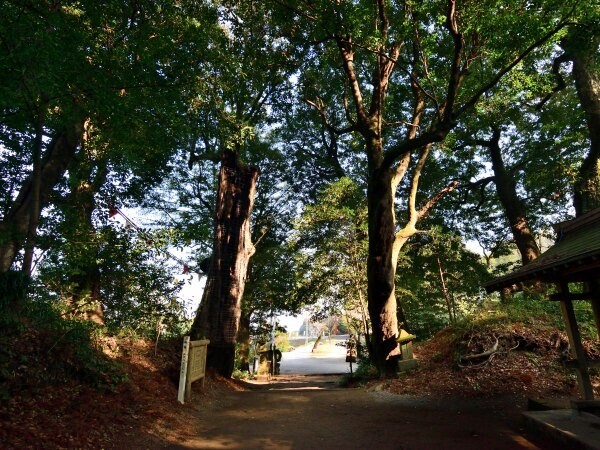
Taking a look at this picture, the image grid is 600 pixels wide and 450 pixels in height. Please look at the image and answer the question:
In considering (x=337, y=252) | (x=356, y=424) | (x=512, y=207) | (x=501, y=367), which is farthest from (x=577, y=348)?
(x=512, y=207)

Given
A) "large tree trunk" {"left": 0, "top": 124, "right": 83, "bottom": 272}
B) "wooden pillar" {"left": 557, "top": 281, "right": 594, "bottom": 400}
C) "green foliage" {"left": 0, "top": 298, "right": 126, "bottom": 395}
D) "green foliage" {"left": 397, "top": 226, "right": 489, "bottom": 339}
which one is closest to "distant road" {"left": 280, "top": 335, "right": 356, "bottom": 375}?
"green foliage" {"left": 397, "top": 226, "right": 489, "bottom": 339}

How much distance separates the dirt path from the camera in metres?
4.92

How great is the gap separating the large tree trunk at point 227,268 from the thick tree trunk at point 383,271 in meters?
3.91

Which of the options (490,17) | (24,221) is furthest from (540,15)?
(24,221)

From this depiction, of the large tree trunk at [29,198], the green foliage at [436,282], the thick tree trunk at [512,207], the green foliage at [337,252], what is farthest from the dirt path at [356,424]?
the thick tree trunk at [512,207]

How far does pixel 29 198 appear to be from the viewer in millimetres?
6621

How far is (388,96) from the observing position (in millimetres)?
13508

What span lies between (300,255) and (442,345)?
584 centimetres

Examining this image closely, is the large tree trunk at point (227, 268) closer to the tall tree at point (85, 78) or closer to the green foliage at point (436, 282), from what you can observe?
the tall tree at point (85, 78)

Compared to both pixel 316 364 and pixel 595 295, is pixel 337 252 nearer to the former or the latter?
pixel 595 295

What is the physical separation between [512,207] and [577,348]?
38.2 feet

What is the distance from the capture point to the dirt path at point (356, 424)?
4918mm

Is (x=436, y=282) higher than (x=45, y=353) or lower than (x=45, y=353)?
higher

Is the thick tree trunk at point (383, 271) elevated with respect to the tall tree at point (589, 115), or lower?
lower
